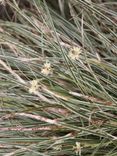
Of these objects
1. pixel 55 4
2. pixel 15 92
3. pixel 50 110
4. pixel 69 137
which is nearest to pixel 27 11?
pixel 55 4

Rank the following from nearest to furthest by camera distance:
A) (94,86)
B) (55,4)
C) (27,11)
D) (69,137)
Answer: (69,137) → (94,86) → (27,11) → (55,4)

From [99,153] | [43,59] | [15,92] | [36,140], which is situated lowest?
[99,153]

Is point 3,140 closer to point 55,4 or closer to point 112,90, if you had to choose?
point 112,90

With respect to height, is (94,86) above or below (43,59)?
below

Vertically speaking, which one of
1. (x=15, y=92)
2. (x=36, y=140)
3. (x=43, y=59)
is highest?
(x=43, y=59)

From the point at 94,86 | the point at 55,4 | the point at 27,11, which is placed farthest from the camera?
the point at 55,4

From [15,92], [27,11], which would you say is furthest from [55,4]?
[15,92]

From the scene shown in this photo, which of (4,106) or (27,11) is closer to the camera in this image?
(4,106)

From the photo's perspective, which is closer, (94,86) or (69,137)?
(69,137)

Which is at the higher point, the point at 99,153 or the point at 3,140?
the point at 3,140

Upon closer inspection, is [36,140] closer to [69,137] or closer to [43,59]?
[69,137]
